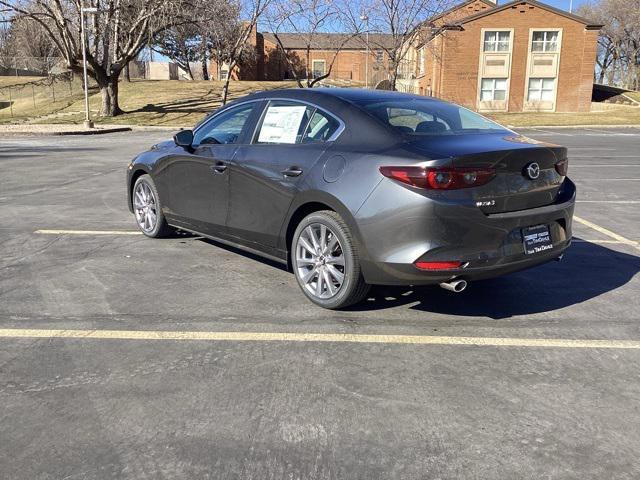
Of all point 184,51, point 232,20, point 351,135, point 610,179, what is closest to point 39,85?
point 184,51

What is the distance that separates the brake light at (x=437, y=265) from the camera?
12.7 feet

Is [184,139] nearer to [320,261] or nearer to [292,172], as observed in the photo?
[292,172]

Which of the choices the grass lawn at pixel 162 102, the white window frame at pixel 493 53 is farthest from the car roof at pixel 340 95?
the white window frame at pixel 493 53

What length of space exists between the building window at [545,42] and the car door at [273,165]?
46.0m

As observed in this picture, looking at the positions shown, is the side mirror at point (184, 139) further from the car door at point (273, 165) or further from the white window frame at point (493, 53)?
the white window frame at point (493, 53)

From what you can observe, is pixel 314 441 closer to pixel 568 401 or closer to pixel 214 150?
pixel 568 401

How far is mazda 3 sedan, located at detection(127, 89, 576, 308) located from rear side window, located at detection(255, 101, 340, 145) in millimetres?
11

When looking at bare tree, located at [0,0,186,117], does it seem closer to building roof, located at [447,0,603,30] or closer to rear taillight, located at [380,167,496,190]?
building roof, located at [447,0,603,30]

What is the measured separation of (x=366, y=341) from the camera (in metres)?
3.96

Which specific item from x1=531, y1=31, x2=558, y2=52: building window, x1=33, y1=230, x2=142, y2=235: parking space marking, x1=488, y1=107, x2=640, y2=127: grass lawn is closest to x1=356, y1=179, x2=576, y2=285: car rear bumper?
x1=33, y1=230, x2=142, y2=235: parking space marking

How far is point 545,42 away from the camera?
45.9 m

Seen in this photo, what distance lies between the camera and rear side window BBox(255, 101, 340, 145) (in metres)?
4.58

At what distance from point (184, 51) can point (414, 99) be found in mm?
64009

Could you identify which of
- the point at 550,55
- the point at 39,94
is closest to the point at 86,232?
the point at 550,55
